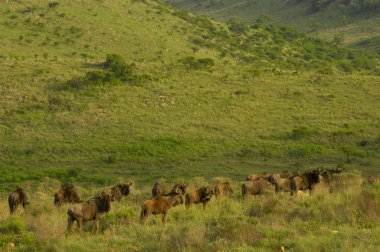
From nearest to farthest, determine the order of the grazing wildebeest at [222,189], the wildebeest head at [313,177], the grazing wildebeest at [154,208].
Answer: the grazing wildebeest at [154,208]
the wildebeest head at [313,177]
the grazing wildebeest at [222,189]

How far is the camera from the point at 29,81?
53062 millimetres

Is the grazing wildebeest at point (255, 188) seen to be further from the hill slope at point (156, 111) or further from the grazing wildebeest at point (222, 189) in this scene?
the hill slope at point (156, 111)

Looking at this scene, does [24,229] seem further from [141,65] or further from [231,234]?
[141,65]

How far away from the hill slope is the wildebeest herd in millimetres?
12965

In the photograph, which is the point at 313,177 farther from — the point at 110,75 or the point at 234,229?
the point at 110,75

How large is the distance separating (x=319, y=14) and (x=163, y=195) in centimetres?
12696

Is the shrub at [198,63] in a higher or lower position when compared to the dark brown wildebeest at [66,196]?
higher

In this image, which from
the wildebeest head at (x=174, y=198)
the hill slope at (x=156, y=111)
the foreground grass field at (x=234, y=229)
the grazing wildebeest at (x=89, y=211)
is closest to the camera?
the foreground grass field at (x=234, y=229)

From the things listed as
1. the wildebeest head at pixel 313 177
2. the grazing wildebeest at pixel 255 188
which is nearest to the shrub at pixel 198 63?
the grazing wildebeest at pixel 255 188

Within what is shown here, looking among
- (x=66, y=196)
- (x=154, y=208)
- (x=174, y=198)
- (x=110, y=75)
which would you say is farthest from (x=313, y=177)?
(x=110, y=75)

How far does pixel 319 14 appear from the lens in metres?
136

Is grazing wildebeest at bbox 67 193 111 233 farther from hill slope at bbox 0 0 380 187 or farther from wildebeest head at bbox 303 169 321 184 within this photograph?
hill slope at bbox 0 0 380 187

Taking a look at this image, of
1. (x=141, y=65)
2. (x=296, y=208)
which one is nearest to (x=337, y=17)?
(x=141, y=65)

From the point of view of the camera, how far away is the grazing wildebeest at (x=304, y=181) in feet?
63.5
